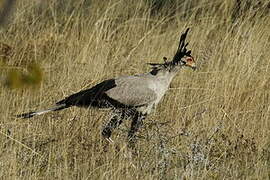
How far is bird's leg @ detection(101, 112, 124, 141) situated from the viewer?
14.7 ft

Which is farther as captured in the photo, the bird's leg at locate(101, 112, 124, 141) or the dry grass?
the bird's leg at locate(101, 112, 124, 141)

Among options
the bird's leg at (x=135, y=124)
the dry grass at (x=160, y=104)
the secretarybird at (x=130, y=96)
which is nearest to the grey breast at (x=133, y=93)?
the secretarybird at (x=130, y=96)

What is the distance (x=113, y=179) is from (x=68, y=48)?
277 centimetres

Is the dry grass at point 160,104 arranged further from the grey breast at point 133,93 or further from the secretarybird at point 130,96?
the grey breast at point 133,93

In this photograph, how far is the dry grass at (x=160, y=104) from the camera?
399 centimetres

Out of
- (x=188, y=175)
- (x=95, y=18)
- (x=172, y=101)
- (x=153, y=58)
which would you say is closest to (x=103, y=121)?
(x=172, y=101)

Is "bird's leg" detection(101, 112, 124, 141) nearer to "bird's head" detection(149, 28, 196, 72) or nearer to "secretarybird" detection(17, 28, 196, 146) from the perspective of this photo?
"secretarybird" detection(17, 28, 196, 146)

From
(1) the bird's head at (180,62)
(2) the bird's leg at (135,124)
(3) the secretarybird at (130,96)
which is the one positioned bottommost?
(2) the bird's leg at (135,124)

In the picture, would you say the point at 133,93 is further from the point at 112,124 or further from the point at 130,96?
the point at 112,124

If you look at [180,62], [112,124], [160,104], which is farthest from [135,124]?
[160,104]

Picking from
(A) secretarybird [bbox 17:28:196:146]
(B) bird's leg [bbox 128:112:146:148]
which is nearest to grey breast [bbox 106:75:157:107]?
(A) secretarybird [bbox 17:28:196:146]

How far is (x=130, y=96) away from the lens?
14.9 ft

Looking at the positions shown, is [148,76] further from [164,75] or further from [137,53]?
[137,53]

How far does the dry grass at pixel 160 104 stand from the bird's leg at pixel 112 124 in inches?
2.6
